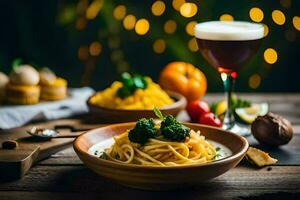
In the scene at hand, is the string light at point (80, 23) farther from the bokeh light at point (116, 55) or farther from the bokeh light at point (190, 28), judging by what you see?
the bokeh light at point (190, 28)

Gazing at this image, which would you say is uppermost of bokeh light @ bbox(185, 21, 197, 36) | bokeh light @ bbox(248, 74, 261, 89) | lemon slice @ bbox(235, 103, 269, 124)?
bokeh light @ bbox(185, 21, 197, 36)

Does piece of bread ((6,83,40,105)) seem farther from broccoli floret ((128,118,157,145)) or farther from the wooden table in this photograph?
broccoli floret ((128,118,157,145))

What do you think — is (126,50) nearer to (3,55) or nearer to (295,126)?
(3,55)

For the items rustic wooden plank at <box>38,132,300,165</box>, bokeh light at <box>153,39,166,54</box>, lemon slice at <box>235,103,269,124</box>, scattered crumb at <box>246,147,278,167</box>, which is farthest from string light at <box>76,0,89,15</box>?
scattered crumb at <box>246,147,278,167</box>

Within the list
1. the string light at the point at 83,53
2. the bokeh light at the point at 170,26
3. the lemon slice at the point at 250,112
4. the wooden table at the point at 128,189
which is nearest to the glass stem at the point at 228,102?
the lemon slice at the point at 250,112

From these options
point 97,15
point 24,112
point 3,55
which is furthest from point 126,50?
point 24,112

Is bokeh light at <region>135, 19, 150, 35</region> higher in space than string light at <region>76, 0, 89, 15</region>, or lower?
lower

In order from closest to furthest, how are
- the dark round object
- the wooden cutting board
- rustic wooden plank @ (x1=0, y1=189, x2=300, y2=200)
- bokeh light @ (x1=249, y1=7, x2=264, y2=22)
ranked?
rustic wooden plank @ (x1=0, y1=189, x2=300, y2=200) → the wooden cutting board → the dark round object → bokeh light @ (x1=249, y1=7, x2=264, y2=22)

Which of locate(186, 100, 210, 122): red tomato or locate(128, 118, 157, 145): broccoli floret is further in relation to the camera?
locate(186, 100, 210, 122): red tomato
